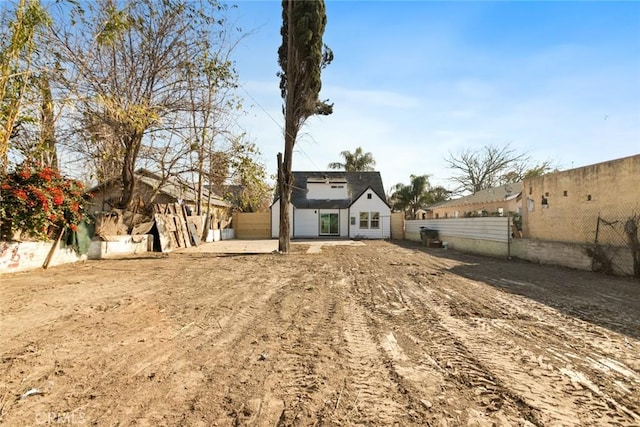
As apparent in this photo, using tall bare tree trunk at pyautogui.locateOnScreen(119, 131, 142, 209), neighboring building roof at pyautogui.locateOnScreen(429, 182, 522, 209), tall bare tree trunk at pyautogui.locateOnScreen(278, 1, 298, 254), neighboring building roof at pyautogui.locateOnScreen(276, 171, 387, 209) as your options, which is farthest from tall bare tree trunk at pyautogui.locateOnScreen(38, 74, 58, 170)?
neighboring building roof at pyautogui.locateOnScreen(429, 182, 522, 209)

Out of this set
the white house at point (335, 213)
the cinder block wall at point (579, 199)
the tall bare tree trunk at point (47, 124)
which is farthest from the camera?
the white house at point (335, 213)

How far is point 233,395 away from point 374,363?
1.37 meters

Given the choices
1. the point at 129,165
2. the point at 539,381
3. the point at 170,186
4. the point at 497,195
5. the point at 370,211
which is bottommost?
the point at 539,381

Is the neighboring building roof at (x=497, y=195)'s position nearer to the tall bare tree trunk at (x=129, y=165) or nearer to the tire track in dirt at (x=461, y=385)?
the tire track in dirt at (x=461, y=385)

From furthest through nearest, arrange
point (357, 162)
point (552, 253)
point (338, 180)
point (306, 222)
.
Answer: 1. point (357, 162)
2. point (338, 180)
3. point (306, 222)
4. point (552, 253)

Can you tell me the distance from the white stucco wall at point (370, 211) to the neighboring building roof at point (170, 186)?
10.7 m

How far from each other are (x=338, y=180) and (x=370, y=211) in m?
4.20

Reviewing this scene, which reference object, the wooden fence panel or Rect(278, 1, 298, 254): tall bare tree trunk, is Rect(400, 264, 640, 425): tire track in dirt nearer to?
Rect(278, 1, 298, 254): tall bare tree trunk

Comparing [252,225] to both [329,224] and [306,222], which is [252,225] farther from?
[329,224]

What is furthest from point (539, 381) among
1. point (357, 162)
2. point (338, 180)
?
point (357, 162)

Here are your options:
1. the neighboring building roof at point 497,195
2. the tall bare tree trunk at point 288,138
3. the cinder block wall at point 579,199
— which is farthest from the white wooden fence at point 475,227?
the tall bare tree trunk at point 288,138

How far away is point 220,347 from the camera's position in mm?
3586

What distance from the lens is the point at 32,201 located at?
764 cm

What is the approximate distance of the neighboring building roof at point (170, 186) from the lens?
14.1 meters
